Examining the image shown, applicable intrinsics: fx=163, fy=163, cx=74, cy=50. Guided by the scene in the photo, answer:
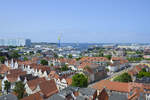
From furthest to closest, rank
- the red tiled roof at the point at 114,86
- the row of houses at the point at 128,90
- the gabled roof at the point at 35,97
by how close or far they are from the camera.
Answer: the red tiled roof at the point at 114,86
the row of houses at the point at 128,90
the gabled roof at the point at 35,97

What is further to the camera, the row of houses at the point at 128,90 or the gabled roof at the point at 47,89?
the gabled roof at the point at 47,89

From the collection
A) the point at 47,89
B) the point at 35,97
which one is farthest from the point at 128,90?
the point at 35,97

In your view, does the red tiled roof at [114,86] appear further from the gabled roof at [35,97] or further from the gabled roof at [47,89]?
the gabled roof at [35,97]

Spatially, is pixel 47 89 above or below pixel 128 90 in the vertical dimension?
above

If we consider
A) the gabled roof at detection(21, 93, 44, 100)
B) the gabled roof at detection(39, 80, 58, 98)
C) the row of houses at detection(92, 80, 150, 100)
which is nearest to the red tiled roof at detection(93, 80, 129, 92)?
the row of houses at detection(92, 80, 150, 100)

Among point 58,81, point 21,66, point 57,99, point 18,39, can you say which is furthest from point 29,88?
point 18,39

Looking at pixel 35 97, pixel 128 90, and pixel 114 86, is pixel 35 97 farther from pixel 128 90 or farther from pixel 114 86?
pixel 128 90

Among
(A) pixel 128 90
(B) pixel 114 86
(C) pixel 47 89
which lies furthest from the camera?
(B) pixel 114 86

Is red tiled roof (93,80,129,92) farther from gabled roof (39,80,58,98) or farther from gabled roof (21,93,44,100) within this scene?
gabled roof (21,93,44,100)

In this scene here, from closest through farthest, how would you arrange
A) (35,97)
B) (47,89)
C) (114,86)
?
1. (35,97)
2. (47,89)
3. (114,86)

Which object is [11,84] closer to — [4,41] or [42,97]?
[42,97]

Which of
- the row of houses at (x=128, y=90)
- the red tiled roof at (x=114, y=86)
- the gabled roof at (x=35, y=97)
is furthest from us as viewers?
the red tiled roof at (x=114, y=86)

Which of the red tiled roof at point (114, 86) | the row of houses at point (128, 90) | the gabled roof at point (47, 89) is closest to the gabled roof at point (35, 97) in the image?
the gabled roof at point (47, 89)
